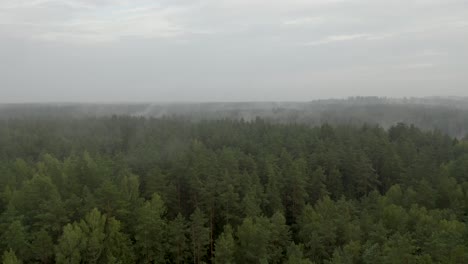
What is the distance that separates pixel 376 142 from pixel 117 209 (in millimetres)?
48140

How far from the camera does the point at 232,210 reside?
131 ft

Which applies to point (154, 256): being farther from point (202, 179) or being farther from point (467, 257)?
point (467, 257)

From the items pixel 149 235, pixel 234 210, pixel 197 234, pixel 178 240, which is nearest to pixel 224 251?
pixel 197 234

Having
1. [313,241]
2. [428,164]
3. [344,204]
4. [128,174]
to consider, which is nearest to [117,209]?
[128,174]

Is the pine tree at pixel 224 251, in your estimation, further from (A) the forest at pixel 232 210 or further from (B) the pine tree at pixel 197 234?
(B) the pine tree at pixel 197 234

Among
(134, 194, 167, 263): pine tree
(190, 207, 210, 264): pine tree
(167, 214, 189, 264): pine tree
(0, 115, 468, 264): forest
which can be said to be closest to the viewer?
(0, 115, 468, 264): forest

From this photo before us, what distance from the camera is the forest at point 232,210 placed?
29359 millimetres

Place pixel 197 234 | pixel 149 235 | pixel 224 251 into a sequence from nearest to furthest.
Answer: pixel 224 251, pixel 149 235, pixel 197 234

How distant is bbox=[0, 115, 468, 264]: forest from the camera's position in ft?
96.3

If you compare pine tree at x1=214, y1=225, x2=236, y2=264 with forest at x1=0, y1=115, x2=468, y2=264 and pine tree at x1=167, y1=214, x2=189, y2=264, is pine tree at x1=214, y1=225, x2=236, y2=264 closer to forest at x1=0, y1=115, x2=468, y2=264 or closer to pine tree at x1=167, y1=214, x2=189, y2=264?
forest at x1=0, y1=115, x2=468, y2=264

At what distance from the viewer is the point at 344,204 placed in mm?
38719

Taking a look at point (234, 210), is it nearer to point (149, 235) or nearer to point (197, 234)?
point (197, 234)

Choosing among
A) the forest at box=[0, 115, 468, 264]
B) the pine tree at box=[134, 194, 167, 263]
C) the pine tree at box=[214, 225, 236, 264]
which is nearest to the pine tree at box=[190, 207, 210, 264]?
the forest at box=[0, 115, 468, 264]

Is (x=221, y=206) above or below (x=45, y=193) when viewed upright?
below
